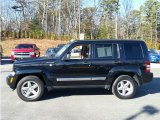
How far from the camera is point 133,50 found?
9.76m

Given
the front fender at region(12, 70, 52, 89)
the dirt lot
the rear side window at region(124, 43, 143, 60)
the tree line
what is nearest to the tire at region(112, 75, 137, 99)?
the rear side window at region(124, 43, 143, 60)

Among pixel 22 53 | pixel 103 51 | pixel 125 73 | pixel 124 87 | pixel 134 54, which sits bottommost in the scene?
pixel 124 87

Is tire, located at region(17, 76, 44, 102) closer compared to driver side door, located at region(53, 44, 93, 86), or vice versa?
tire, located at region(17, 76, 44, 102)

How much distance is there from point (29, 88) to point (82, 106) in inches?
68.4

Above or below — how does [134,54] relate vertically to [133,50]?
below

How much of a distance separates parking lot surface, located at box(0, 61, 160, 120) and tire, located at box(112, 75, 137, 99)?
0.19 metres

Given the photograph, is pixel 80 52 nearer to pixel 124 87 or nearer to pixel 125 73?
pixel 125 73

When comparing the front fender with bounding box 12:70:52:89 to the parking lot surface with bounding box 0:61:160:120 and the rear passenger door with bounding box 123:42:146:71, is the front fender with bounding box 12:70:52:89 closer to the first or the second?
the parking lot surface with bounding box 0:61:160:120

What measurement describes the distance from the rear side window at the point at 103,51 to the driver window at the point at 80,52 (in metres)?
0.28

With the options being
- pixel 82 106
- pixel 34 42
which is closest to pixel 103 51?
pixel 82 106

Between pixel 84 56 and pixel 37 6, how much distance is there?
6197 centimetres

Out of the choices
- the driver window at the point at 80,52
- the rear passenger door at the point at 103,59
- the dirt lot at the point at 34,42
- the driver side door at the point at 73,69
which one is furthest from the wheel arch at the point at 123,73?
the dirt lot at the point at 34,42

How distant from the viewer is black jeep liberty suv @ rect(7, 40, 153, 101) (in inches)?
360

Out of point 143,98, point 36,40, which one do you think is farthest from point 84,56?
point 36,40
